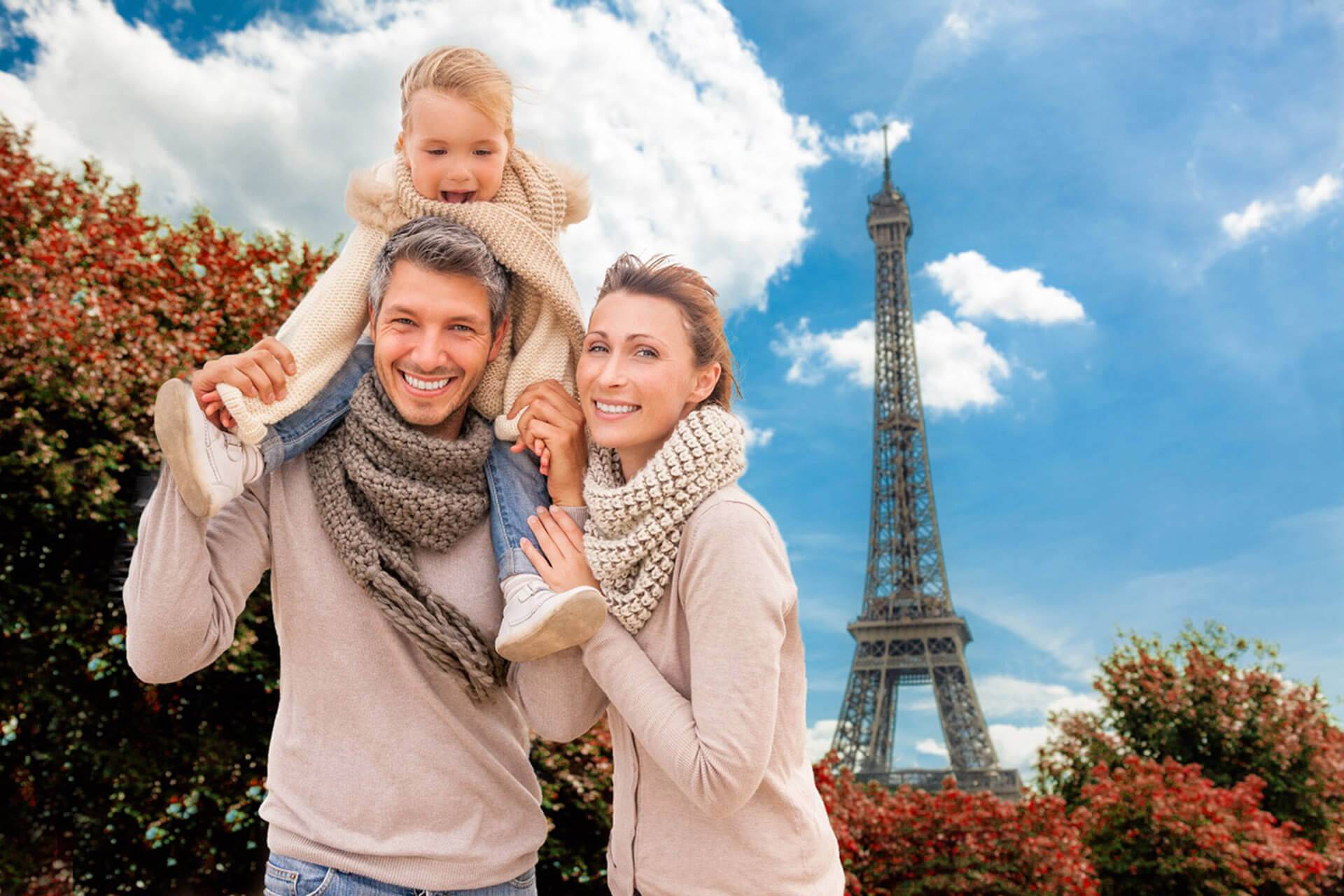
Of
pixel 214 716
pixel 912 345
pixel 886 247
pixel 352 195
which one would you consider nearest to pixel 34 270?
pixel 214 716

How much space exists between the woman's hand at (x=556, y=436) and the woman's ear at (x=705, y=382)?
0.84 feet

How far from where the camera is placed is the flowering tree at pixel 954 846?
743 cm

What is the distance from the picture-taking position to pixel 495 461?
2236mm

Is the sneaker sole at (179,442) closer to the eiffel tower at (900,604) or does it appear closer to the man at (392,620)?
the man at (392,620)

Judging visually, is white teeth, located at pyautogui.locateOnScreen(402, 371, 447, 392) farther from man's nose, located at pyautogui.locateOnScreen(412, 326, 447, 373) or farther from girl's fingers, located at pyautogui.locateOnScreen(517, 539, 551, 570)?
girl's fingers, located at pyautogui.locateOnScreen(517, 539, 551, 570)

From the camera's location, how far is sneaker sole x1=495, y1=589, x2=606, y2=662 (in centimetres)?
186

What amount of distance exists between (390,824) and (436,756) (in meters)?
0.15

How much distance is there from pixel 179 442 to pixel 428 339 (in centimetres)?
51

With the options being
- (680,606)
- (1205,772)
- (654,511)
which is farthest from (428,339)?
(1205,772)

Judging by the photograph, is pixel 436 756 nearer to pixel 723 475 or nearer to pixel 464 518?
pixel 464 518

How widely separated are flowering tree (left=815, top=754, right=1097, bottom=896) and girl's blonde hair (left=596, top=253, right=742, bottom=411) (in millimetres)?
5859

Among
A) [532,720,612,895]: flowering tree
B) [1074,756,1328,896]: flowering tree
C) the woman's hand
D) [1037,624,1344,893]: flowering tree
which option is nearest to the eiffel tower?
[1037,624,1344,893]: flowering tree

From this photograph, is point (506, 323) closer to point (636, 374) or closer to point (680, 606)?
point (636, 374)

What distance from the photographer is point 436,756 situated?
2.06 metres
